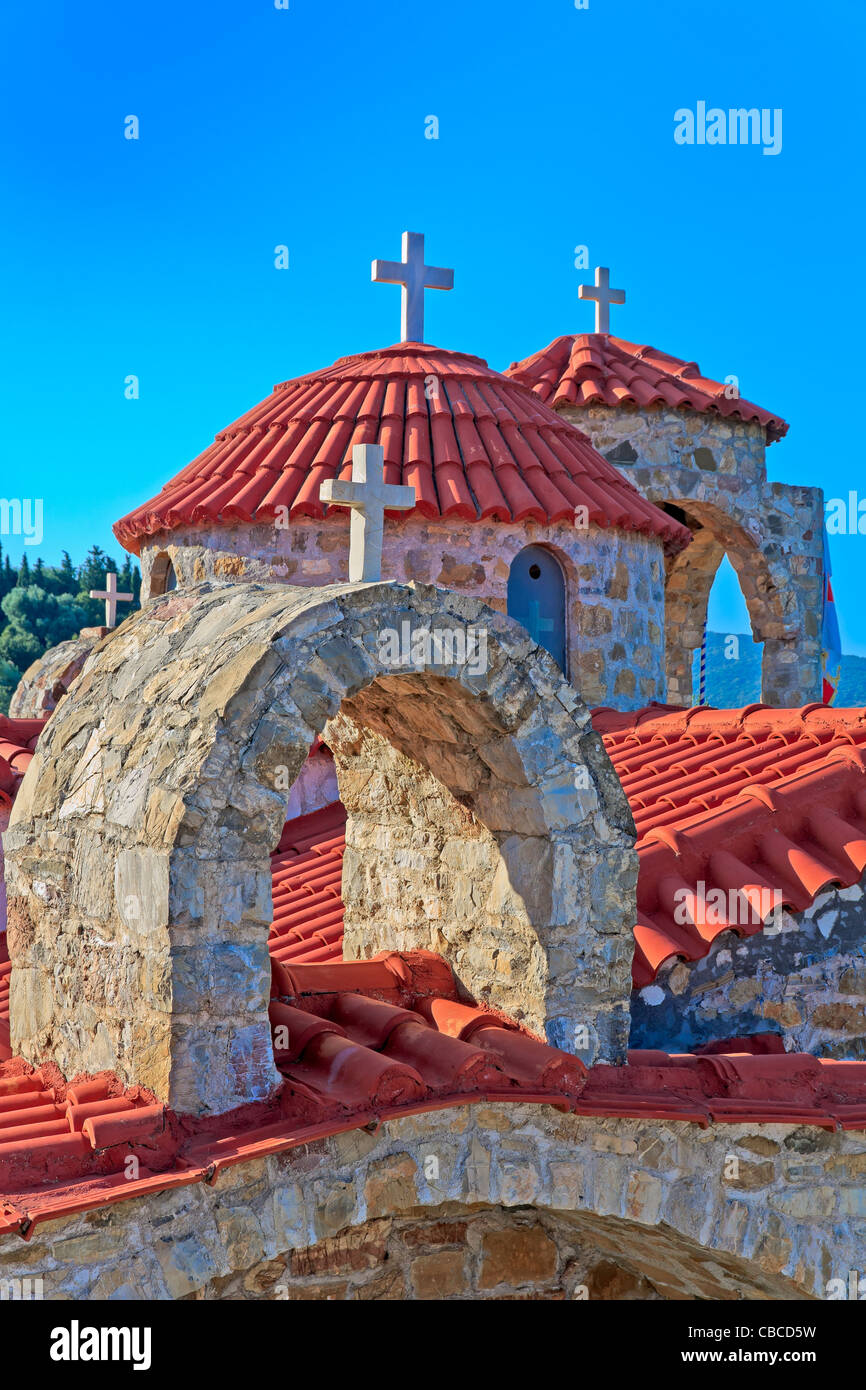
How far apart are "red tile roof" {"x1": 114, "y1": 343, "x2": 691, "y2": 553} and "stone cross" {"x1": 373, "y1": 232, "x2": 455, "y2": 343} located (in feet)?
0.55

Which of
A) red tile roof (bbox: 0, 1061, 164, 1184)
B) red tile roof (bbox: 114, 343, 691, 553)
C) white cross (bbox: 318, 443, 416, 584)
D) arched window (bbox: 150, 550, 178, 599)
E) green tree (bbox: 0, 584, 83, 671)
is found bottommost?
red tile roof (bbox: 0, 1061, 164, 1184)

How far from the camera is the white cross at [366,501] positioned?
17.6 feet

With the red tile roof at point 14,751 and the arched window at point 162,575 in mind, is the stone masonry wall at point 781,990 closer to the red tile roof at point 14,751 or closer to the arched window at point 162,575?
the red tile roof at point 14,751

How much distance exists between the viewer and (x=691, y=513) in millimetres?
13703

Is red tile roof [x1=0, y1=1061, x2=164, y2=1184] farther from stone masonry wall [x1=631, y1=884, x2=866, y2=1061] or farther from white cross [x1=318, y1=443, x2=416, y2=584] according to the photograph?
stone masonry wall [x1=631, y1=884, x2=866, y2=1061]

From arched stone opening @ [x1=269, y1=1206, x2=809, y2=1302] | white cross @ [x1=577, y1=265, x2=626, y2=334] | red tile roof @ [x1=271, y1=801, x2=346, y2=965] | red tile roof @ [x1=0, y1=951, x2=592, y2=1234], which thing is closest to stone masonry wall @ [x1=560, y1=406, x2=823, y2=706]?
white cross @ [x1=577, y1=265, x2=626, y2=334]

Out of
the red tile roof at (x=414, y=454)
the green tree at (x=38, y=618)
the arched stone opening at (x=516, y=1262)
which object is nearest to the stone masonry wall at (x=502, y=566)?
the red tile roof at (x=414, y=454)

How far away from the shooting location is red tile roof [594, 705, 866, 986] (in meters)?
6.04

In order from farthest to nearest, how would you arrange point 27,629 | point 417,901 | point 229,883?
point 27,629, point 417,901, point 229,883

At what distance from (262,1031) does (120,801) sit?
2.84 ft

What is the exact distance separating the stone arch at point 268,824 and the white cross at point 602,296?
9.43 m
